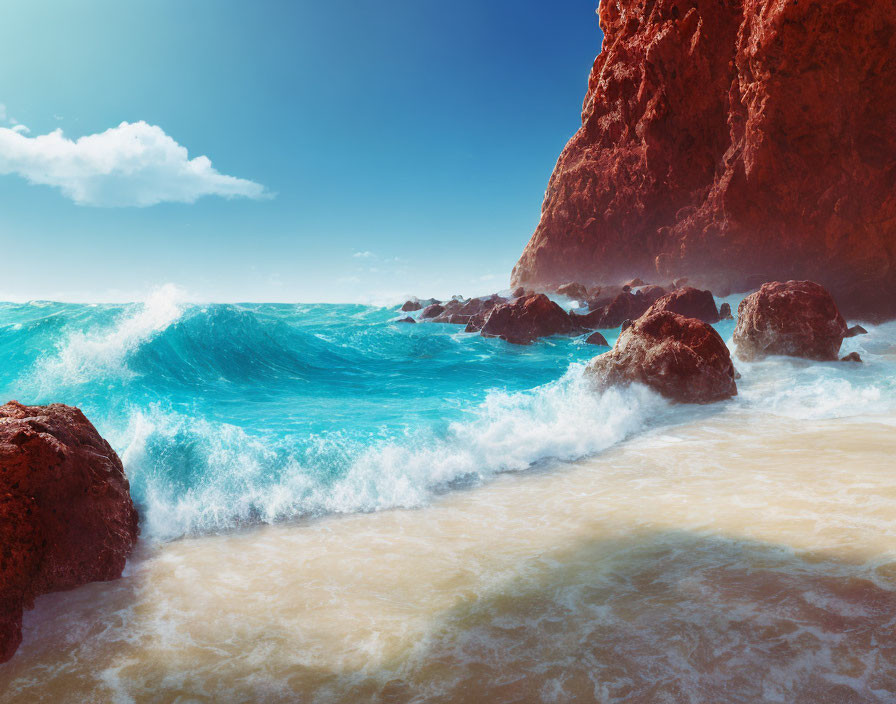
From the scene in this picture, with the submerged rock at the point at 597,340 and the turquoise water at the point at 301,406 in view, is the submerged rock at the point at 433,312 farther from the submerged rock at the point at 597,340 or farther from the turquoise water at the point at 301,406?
the turquoise water at the point at 301,406

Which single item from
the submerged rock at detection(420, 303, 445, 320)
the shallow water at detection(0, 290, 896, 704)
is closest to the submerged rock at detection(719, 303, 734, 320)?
the shallow water at detection(0, 290, 896, 704)

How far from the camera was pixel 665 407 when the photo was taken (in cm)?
796

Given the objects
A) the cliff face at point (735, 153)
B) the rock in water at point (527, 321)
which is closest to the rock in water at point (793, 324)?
the rock in water at point (527, 321)

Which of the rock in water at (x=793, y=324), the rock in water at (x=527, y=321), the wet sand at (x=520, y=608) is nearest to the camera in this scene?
the wet sand at (x=520, y=608)

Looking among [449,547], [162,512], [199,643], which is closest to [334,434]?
[162,512]

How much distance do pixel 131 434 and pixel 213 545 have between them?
9.44 ft

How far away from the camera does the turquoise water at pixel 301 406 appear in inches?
197

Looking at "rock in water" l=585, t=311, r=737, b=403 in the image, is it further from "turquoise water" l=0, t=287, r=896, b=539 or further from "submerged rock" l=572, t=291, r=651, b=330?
"submerged rock" l=572, t=291, r=651, b=330

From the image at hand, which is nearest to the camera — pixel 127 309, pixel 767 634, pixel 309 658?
pixel 767 634

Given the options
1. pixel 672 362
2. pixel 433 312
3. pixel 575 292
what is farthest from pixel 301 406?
pixel 575 292

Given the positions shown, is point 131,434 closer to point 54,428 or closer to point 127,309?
point 54,428

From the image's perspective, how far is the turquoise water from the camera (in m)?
5.01

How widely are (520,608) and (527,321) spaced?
1690cm

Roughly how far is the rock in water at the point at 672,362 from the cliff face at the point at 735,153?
15075 mm
